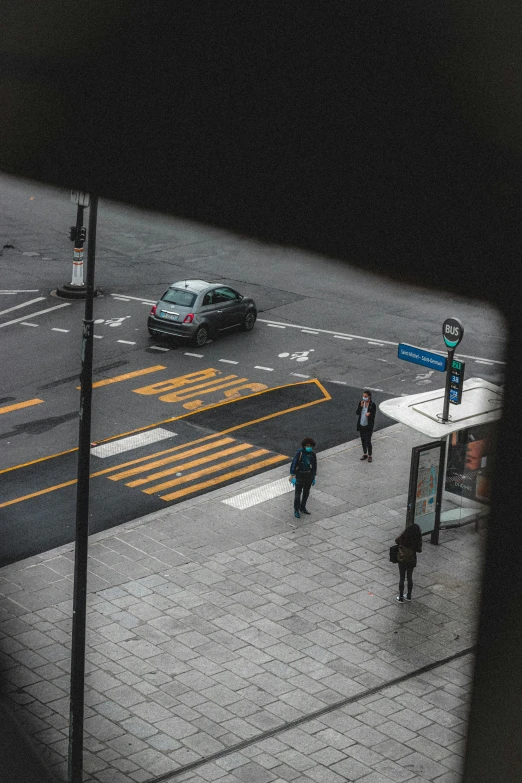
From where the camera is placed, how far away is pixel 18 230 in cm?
3095

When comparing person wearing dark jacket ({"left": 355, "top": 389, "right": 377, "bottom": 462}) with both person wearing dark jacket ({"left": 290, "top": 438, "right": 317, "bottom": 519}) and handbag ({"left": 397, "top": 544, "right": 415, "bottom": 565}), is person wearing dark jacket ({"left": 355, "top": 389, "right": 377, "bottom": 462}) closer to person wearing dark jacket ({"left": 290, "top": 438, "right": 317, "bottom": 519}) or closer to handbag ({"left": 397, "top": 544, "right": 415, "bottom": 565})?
person wearing dark jacket ({"left": 290, "top": 438, "right": 317, "bottom": 519})

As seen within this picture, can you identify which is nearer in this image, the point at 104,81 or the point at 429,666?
the point at 104,81

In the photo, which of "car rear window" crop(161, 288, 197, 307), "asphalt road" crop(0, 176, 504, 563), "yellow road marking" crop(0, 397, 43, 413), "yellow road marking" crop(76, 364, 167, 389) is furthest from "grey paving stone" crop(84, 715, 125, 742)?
"car rear window" crop(161, 288, 197, 307)

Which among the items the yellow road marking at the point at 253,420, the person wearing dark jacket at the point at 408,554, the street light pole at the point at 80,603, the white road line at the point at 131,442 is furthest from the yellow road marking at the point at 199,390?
the street light pole at the point at 80,603

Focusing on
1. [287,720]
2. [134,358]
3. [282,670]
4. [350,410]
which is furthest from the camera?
[134,358]

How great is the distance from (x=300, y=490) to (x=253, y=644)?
353 centimetres

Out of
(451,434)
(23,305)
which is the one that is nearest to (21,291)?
(23,305)

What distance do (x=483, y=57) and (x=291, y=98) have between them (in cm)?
23

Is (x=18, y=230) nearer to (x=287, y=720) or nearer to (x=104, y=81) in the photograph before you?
(x=287, y=720)

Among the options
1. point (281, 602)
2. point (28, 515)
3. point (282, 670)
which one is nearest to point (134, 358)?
point (28, 515)

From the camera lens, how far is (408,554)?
12391 mm

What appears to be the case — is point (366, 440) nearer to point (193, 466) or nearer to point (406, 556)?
point (193, 466)

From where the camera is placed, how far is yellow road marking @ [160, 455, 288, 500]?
15.8m

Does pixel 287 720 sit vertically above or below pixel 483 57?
below
